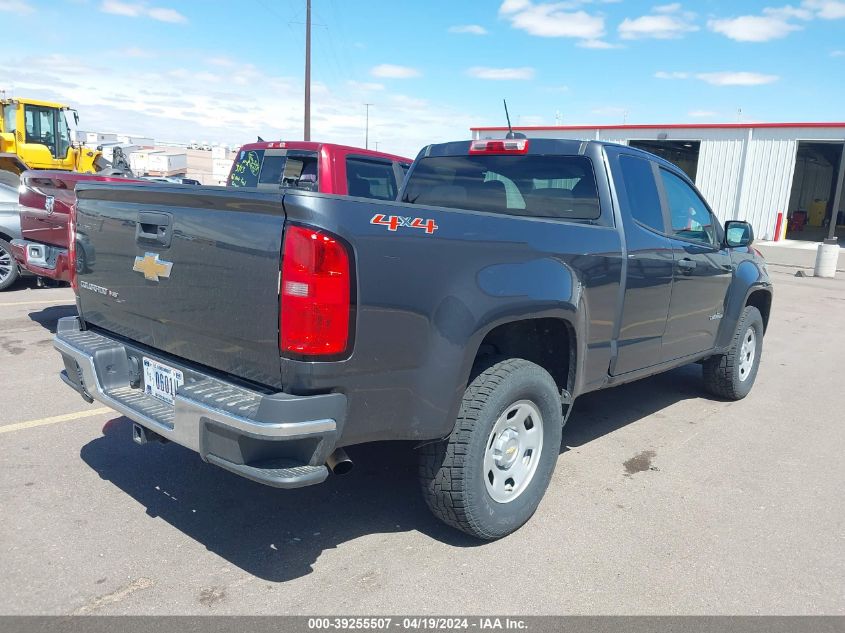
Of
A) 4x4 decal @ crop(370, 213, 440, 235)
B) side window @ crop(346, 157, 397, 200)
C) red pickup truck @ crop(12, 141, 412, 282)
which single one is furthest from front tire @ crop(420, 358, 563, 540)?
side window @ crop(346, 157, 397, 200)

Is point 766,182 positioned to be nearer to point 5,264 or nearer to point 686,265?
point 686,265

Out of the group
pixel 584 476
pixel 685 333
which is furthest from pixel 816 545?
pixel 685 333

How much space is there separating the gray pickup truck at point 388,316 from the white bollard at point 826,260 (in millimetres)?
14547

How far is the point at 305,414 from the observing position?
8.09 feet

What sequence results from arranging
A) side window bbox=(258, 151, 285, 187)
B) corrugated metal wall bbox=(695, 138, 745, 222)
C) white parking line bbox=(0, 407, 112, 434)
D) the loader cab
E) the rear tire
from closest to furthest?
white parking line bbox=(0, 407, 112, 434) < the rear tire < side window bbox=(258, 151, 285, 187) < the loader cab < corrugated metal wall bbox=(695, 138, 745, 222)

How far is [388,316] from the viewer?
263 cm

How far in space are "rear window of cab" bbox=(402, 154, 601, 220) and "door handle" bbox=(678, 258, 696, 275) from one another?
3.05 ft

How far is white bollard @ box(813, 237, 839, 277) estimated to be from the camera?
54.0 feet

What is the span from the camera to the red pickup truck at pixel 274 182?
6.96 meters

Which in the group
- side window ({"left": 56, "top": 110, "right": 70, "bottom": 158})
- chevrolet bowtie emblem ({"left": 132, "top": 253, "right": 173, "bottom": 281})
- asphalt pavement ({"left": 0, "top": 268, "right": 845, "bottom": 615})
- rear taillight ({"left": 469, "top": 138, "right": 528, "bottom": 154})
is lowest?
asphalt pavement ({"left": 0, "top": 268, "right": 845, "bottom": 615})

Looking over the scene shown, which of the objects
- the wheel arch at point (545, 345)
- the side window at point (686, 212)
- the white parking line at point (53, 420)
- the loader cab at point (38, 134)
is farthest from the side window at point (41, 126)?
the wheel arch at point (545, 345)

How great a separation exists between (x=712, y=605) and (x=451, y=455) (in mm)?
1282

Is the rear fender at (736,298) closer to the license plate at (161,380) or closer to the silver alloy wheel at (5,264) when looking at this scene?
the license plate at (161,380)

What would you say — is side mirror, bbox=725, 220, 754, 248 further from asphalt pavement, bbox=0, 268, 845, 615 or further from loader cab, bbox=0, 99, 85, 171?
loader cab, bbox=0, 99, 85, 171
